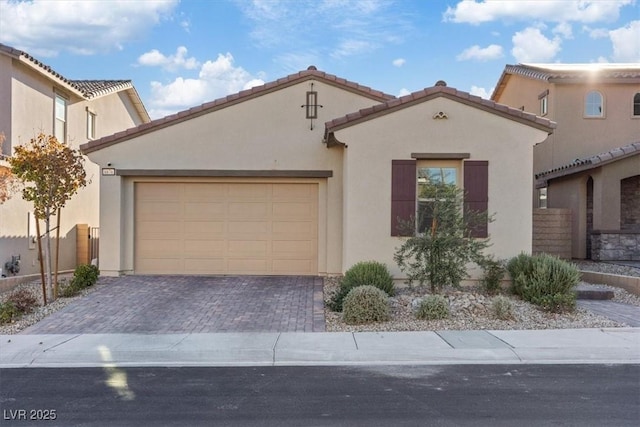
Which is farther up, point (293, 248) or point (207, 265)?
point (293, 248)

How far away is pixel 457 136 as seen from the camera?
1195cm

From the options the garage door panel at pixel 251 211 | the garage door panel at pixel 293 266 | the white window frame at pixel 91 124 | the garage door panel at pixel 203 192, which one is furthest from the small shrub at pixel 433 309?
the white window frame at pixel 91 124

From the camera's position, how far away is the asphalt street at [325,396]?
5.22m

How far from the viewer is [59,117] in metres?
17.5

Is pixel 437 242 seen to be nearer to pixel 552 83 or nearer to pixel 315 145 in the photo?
pixel 315 145

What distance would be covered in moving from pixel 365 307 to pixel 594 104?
1463cm

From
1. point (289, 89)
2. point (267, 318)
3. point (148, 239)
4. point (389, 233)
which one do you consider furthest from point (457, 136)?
point (148, 239)

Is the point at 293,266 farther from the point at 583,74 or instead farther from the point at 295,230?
the point at 583,74

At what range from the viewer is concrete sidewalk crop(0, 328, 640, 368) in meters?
7.28

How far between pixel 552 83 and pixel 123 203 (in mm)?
14842

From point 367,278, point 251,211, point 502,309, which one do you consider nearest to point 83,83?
point 251,211

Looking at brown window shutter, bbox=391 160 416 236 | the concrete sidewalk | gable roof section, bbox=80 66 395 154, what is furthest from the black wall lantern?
the concrete sidewalk

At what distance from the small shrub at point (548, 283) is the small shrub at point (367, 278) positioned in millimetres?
2605

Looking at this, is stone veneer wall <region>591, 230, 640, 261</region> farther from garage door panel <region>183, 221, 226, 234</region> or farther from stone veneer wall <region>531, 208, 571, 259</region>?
garage door panel <region>183, 221, 226, 234</region>
